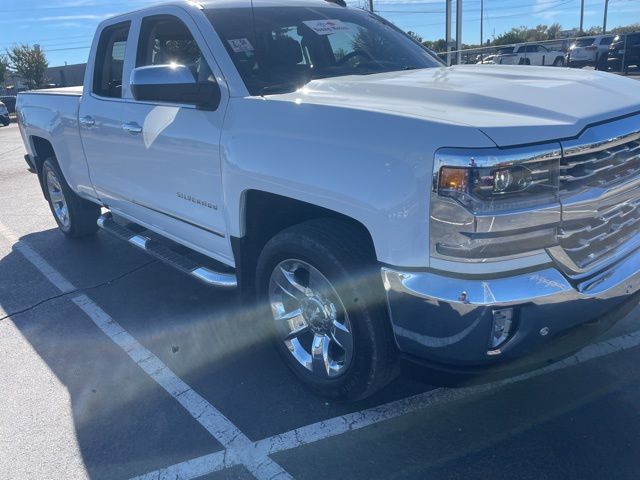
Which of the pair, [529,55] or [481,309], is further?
[529,55]

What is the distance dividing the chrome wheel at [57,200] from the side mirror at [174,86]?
333 cm

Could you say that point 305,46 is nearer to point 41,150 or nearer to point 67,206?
point 67,206

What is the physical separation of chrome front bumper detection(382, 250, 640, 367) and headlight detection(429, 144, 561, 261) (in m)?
0.13

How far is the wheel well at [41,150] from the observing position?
20.9 ft

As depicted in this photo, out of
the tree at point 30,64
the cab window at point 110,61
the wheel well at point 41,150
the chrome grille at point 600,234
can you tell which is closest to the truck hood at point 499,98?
the chrome grille at point 600,234

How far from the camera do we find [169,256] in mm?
4246

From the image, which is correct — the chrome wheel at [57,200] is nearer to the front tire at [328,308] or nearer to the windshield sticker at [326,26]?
the windshield sticker at [326,26]

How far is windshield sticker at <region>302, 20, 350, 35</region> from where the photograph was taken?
3.93 m

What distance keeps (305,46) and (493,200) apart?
2.06 metres

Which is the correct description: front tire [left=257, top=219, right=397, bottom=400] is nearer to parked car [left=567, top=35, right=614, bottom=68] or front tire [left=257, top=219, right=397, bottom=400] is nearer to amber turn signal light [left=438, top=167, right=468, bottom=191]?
amber turn signal light [left=438, top=167, right=468, bottom=191]

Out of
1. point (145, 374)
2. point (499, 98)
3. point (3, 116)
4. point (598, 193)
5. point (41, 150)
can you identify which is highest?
point (499, 98)

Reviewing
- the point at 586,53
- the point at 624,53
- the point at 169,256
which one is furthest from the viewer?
the point at 586,53

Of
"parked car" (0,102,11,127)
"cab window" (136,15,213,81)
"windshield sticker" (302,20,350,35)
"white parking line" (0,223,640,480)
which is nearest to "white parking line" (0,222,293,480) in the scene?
"white parking line" (0,223,640,480)

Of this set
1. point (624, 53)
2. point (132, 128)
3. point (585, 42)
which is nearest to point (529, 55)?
Result: point (624, 53)
